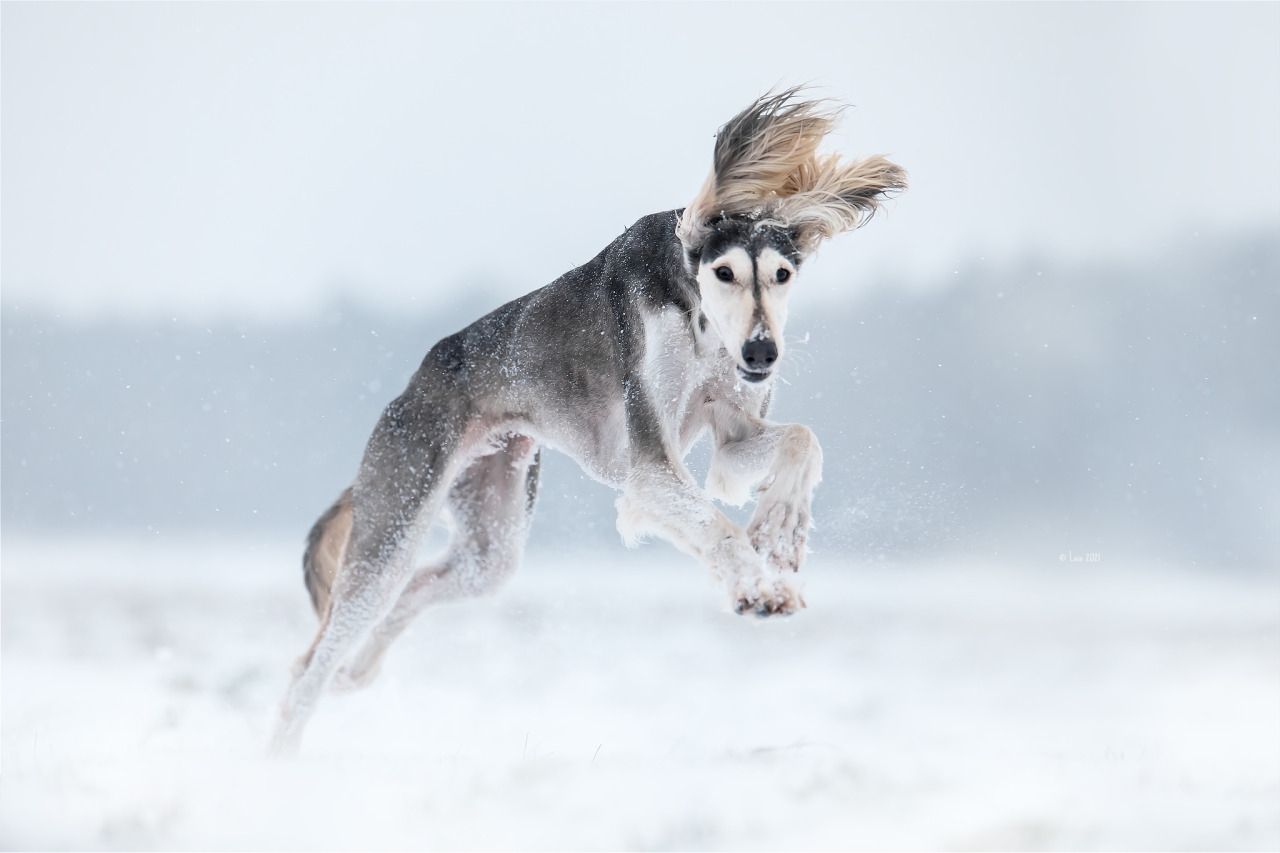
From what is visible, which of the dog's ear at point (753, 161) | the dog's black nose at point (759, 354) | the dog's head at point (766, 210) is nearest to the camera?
the dog's black nose at point (759, 354)

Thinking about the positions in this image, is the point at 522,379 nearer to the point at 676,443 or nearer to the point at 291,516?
the point at 676,443

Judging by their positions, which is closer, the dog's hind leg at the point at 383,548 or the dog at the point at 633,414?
the dog at the point at 633,414

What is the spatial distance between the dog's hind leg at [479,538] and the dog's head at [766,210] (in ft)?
4.90

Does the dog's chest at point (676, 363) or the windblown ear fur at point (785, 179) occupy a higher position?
the windblown ear fur at point (785, 179)

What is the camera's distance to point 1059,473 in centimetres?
871

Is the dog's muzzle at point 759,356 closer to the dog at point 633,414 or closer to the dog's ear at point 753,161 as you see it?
the dog at point 633,414

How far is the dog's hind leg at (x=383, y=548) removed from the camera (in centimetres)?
407

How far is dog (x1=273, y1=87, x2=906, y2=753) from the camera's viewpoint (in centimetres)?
318

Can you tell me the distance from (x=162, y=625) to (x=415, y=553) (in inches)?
135

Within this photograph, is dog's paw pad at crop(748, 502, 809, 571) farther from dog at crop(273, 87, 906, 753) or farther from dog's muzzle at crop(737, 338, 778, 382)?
dog's muzzle at crop(737, 338, 778, 382)

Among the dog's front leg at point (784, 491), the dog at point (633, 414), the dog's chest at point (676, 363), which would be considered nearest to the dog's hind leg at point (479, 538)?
the dog at point (633, 414)

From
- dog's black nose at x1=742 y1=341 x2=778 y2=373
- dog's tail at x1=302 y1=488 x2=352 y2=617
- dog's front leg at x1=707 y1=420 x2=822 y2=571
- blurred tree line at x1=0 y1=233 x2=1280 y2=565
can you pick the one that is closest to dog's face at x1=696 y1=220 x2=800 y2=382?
dog's black nose at x1=742 y1=341 x2=778 y2=373

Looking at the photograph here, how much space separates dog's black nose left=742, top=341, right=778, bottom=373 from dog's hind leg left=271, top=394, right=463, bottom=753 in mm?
1568

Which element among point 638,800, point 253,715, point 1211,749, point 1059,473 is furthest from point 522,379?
point 1059,473
